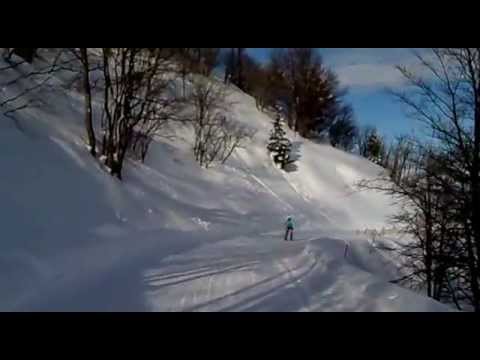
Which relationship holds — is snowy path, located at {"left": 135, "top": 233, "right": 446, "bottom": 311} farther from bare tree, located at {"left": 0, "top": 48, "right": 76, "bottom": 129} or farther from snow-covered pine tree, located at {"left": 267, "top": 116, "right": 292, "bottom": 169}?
snow-covered pine tree, located at {"left": 267, "top": 116, "right": 292, "bottom": 169}

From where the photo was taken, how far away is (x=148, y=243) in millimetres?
8953

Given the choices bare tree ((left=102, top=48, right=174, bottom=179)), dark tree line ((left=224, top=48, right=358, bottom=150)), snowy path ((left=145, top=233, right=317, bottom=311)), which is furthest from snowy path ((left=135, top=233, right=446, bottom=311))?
dark tree line ((left=224, top=48, right=358, bottom=150))

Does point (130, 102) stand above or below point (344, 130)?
below

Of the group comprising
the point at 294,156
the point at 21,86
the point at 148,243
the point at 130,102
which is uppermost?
the point at 21,86

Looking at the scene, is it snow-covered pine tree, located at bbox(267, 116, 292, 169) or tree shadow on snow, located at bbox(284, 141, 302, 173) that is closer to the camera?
snow-covered pine tree, located at bbox(267, 116, 292, 169)

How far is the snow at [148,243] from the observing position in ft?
16.3

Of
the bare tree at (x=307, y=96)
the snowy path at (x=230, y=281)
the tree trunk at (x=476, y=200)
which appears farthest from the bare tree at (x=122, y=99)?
the bare tree at (x=307, y=96)

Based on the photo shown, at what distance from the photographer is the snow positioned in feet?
16.3

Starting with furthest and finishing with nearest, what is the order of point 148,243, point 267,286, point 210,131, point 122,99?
point 210,131 → point 122,99 → point 148,243 → point 267,286

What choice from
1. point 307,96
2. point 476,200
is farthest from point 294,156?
Answer: point 476,200

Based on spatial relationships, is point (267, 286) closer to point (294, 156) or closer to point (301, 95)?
point (294, 156)

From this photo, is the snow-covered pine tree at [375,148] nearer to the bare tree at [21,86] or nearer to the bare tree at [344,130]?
the bare tree at [344,130]
